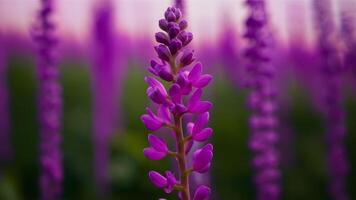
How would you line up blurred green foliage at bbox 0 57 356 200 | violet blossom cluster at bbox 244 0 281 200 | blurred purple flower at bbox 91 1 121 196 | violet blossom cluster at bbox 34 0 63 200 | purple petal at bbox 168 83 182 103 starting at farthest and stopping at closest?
blurred green foliage at bbox 0 57 356 200
blurred purple flower at bbox 91 1 121 196
violet blossom cluster at bbox 34 0 63 200
violet blossom cluster at bbox 244 0 281 200
purple petal at bbox 168 83 182 103

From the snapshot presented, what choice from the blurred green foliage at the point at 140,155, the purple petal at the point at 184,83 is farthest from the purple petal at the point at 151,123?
the blurred green foliage at the point at 140,155

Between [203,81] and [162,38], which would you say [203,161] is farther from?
[162,38]

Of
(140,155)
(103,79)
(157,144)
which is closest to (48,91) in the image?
(157,144)

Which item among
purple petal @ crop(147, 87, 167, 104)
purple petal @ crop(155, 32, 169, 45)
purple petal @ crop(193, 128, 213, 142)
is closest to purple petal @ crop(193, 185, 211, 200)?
purple petal @ crop(193, 128, 213, 142)

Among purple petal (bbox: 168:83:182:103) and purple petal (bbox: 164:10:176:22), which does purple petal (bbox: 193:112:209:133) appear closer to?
purple petal (bbox: 168:83:182:103)

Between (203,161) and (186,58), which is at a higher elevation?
(186,58)

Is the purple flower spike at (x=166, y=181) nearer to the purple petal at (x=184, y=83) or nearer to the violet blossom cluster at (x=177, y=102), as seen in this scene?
the violet blossom cluster at (x=177, y=102)

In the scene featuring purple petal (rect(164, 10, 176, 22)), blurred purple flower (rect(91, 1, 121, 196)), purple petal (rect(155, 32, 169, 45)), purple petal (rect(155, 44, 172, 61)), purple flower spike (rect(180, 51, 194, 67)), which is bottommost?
blurred purple flower (rect(91, 1, 121, 196))
